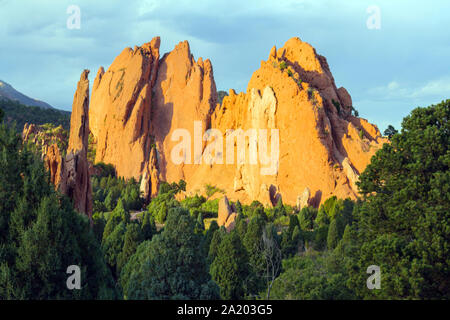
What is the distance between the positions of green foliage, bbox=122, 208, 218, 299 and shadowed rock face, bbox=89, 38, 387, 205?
34.8 m

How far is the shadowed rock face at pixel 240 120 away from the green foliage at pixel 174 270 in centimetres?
3475

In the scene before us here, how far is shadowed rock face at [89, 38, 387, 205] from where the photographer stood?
48594 millimetres

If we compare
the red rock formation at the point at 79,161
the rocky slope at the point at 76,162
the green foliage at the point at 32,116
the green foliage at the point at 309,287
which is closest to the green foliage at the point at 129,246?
the red rock formation at the point at 79,161

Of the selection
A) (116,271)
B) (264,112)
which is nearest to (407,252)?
(116,271)

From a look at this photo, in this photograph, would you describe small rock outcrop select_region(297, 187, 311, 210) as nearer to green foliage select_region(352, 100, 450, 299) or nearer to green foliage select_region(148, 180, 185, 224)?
green foliage select_region(148, 180, 185, 224)

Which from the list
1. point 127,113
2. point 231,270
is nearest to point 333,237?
point 231,270

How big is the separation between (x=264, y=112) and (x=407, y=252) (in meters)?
38.7

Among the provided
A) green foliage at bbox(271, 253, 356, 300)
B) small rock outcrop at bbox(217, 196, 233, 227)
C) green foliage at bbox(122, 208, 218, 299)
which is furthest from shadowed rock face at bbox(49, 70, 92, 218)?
small rock outcrop at bbox(217, 196, 233, 227)

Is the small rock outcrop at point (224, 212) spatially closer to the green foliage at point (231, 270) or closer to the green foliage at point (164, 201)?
the green foliage at point (164, 201)

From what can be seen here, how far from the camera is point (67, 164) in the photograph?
19312mm

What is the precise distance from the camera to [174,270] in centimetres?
1267

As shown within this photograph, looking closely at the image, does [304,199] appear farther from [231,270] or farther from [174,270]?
[174,270]

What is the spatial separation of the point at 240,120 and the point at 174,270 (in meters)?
44.2

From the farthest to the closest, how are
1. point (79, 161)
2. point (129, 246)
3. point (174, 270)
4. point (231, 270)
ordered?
point (129, 246), point (231, 270), point (79, 161), point (174, 270)
